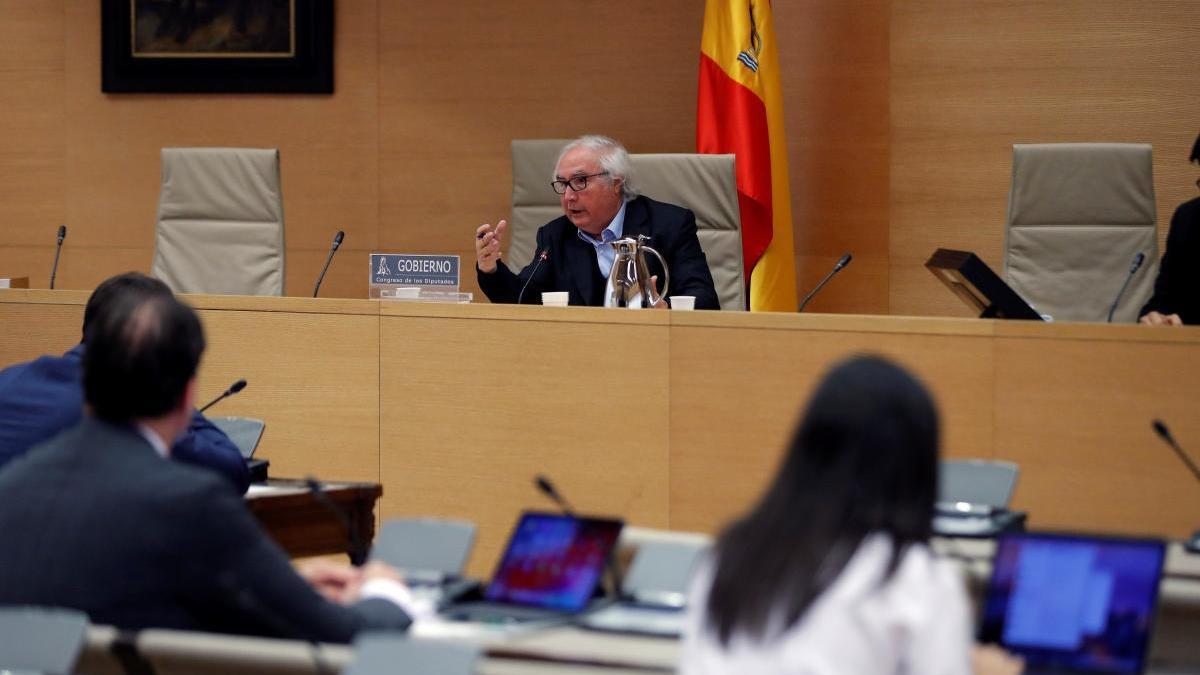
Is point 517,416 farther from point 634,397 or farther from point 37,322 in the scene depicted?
point 37,322

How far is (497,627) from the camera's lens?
2221 millimetres

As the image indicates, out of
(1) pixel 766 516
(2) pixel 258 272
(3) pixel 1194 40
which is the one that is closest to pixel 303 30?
(2) pixel 258 272

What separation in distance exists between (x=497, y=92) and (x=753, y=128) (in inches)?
52.8

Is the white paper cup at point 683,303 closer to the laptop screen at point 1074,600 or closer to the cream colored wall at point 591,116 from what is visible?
the cream colored wall at point 591,116

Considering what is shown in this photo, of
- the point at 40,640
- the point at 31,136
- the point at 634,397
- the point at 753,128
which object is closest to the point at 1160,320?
the point at 634,397

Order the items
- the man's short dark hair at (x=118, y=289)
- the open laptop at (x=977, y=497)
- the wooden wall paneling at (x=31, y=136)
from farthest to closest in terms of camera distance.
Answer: the wooden wall paneling at (x=31, y=136)
the man's short dark hair at (x=118, y=289)
the open laptop at (x=977, y=497)

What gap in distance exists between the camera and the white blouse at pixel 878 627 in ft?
5.17

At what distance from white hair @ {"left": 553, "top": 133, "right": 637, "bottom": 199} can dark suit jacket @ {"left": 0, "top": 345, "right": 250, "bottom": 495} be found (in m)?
2.14

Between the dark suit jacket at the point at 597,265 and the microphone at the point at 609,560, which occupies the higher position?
the dark suit jacket at the point at 597,265

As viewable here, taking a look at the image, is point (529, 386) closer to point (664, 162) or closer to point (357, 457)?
point (357, 457)

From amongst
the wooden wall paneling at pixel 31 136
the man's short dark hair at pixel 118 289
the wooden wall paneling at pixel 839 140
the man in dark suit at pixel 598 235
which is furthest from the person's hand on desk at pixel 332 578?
the wooden wall paneling at pixel 31 136

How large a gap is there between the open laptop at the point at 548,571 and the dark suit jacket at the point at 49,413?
114 centimetres

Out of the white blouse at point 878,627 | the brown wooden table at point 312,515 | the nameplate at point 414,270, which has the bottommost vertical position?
the brown wooden table at point 312,515

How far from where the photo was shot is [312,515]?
359 cm
